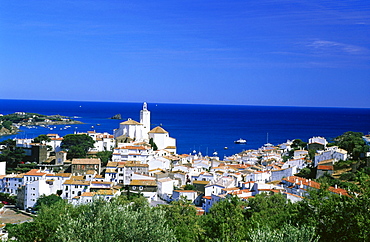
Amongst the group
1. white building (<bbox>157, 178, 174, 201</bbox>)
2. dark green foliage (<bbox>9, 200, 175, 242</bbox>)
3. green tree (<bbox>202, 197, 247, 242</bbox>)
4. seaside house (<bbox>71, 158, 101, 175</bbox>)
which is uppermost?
dark green foliage (<bbox>9, 200, 175, 242</bbox>)

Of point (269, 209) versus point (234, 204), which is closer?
point (234, 204)

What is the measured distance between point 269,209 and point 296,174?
35.5 ft

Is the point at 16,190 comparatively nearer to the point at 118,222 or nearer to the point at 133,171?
the point at 133,171

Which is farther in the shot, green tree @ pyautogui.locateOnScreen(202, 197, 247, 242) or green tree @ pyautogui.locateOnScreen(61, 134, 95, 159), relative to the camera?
green tree @ pyautogui.locateOnScreen(61, 134, 95, 159)

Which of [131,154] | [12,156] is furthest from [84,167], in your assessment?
[12,156]

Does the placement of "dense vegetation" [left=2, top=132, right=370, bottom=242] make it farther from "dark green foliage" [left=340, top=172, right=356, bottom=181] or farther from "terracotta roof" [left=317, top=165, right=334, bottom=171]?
"terracotta roof" [left=317, top=165, right=334, bottom=171]

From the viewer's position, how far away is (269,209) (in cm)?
1867

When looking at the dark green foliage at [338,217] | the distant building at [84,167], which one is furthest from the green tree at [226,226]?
the distant building at [84,167]

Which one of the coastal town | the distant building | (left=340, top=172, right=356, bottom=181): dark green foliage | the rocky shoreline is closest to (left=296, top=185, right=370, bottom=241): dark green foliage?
the coastal town

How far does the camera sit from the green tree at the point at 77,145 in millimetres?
35750

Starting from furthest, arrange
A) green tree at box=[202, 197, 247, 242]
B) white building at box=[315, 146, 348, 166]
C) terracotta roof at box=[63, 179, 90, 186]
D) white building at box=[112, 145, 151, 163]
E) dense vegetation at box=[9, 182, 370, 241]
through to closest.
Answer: white building at box=[112, 145, 151, 163]
white building at box=[315, 146, 348, 166]
terracotta roof at box=[63, 179, 90, 186]
green tree at box=[202, 197, 247, 242]
dense vegetation at box=[9, 182, 370, 241]

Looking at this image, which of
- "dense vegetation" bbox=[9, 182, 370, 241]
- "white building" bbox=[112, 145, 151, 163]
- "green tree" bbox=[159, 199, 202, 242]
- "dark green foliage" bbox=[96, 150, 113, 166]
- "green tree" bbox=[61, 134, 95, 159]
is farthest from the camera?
"green tree" bbox=[61, 134, 95, 159]

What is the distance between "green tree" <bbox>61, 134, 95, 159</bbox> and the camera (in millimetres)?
35750

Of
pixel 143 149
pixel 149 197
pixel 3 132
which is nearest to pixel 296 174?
pixel 149 197
